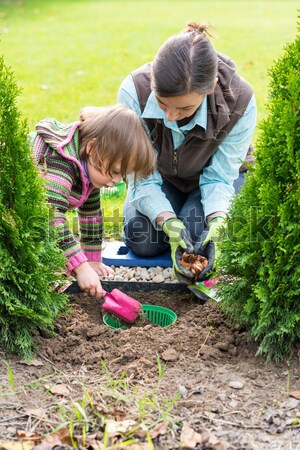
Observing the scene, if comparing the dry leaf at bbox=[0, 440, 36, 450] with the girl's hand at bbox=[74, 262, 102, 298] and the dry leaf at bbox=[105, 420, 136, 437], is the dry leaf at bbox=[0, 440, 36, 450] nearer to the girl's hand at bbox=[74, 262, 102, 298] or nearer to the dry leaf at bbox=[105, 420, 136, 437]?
the dry leaf at bbox=[105, 420, 136, 437]

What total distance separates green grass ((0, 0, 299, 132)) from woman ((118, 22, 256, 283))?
97 centimetres

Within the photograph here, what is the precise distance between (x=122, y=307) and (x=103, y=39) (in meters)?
9.81

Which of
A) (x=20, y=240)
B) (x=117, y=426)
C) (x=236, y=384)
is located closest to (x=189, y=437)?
(x=117, y=426)

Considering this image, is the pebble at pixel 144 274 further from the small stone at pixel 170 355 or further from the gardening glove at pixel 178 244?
the small stone at pixel 170 355

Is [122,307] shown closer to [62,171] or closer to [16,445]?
[62,171]

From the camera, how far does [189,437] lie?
2285 mm

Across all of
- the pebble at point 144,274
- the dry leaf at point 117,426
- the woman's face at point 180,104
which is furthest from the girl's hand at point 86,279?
the dry leaf at point 117,426

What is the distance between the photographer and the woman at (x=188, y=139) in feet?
11.1

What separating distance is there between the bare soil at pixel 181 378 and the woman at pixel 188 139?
703 millimetres

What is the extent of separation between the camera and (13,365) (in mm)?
2766

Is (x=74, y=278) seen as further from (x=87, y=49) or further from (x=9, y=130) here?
(x=87, y=49)

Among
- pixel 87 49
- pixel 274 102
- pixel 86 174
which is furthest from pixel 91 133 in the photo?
pixel 87 49

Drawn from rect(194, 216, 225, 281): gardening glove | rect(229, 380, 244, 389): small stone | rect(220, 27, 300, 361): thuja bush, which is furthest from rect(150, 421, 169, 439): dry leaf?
rect(194, 216, 225, 281): gardening glove

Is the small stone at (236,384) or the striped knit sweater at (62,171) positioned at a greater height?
the striped knit sweater at (62,171)
